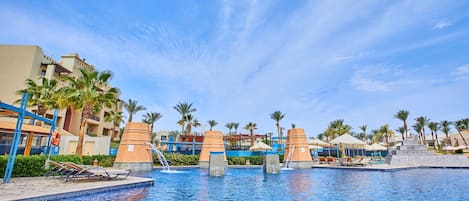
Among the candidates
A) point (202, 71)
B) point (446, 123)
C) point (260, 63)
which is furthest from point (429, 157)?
point (446, 123)

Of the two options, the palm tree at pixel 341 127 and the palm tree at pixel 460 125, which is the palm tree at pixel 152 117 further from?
the palm tree at pixel 460 125

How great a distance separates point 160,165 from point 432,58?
72.6 feet

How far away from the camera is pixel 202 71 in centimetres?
2169

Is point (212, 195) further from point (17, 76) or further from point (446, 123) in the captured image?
point (446, 123)

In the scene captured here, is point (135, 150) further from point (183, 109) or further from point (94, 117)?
point (183, 109)

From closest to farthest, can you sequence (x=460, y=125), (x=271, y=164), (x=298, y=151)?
(x=271, y=164)
(x=298, y=151)
(x=460, y=125)

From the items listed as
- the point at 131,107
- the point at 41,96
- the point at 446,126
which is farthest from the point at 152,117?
the point at 446,126

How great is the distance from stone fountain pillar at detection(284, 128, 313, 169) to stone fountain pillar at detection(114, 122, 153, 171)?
12.2 metres

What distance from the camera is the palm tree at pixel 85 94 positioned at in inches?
690

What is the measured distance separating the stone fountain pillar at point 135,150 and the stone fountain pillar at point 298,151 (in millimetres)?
12218

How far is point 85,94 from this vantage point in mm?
17516

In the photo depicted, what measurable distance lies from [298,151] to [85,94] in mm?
17626

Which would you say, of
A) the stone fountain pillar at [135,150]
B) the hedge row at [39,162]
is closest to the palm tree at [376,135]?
the hedge row at [39,162]

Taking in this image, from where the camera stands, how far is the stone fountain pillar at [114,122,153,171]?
17969 millimetres
